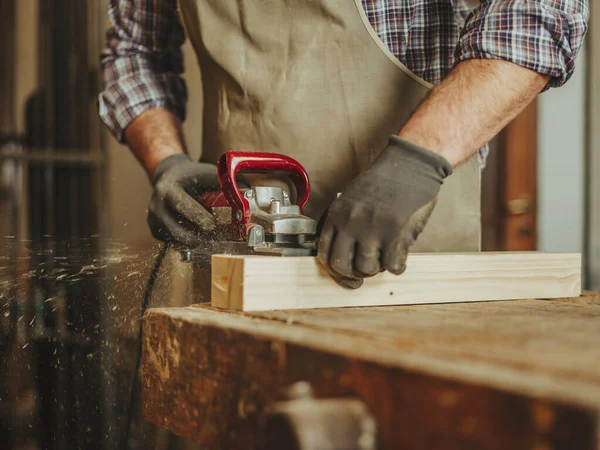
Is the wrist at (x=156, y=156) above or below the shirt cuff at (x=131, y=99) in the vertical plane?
below

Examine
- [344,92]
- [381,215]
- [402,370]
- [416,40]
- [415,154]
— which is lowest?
[402,370]

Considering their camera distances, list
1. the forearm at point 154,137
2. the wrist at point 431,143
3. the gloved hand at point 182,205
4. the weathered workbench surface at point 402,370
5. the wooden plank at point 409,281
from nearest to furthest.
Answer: the weathered workbench surface at point 402,370 < the wooden plank at point 409,281 < the wrist at point 431,143 < the gloved hand at point 182,205 < the forearm at point 154,137

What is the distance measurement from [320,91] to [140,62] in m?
0.64

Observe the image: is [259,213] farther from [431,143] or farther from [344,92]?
[344,92]

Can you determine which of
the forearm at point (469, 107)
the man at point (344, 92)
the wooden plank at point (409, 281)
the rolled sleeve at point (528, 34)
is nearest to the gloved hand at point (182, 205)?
the man at point (344, 92)

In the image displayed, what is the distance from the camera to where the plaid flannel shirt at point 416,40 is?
1.19m

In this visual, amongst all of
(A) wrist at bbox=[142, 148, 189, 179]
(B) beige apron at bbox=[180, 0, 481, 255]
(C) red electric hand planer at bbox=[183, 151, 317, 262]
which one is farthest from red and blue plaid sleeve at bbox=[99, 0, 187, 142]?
(C) red electric hand planer at bbox=[183, 151, 317, 262]

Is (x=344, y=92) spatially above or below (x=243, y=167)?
above

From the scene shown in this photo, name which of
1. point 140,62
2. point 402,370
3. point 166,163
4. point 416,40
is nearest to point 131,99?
point 140,62

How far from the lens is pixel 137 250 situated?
66.9 inches

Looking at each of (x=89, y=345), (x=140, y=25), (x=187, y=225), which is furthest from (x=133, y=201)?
(x=187, y=225)

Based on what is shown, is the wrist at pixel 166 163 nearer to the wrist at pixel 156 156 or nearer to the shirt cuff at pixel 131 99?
the wrist at pixel 156 156

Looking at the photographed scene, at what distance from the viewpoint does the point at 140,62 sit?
5.99 feet

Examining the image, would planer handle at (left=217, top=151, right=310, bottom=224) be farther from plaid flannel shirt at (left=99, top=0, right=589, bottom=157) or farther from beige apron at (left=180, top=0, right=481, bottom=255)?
plaid flannel shirt at (left=99, top=0, right=589, bottom=157)
